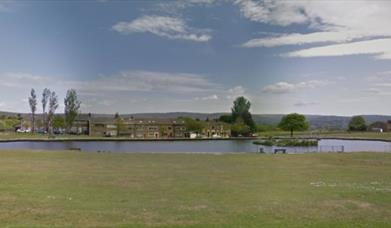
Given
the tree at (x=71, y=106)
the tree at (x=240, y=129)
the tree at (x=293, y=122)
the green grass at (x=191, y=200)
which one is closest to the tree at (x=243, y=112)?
the tree at (x=240, y=129)

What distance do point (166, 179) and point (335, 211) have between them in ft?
34.0

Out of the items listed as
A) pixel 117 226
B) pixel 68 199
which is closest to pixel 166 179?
pixel 68 199

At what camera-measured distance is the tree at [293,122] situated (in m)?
169

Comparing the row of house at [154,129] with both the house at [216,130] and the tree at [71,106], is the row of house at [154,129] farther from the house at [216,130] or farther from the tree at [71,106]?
the tree at [71,106]

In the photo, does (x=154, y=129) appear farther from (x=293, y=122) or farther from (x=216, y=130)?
(x=293, y=122)

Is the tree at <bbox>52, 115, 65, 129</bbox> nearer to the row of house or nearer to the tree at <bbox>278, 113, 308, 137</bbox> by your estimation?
the row of house

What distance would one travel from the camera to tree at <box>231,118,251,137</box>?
592 ft

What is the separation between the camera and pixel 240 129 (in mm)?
180375

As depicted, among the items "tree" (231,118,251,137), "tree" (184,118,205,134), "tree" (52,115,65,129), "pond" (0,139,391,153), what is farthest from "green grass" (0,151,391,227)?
"tree" (184,118,205,134)

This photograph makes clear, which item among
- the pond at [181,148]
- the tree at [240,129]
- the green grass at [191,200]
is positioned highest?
the tree at [240,129]

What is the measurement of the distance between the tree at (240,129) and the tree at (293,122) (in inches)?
581

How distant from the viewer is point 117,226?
11.8 m

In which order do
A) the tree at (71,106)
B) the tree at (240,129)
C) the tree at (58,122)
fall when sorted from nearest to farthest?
the tree at (71,106), the tree at (58,122), the tree at (240,129)

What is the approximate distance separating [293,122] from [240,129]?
22.4m
